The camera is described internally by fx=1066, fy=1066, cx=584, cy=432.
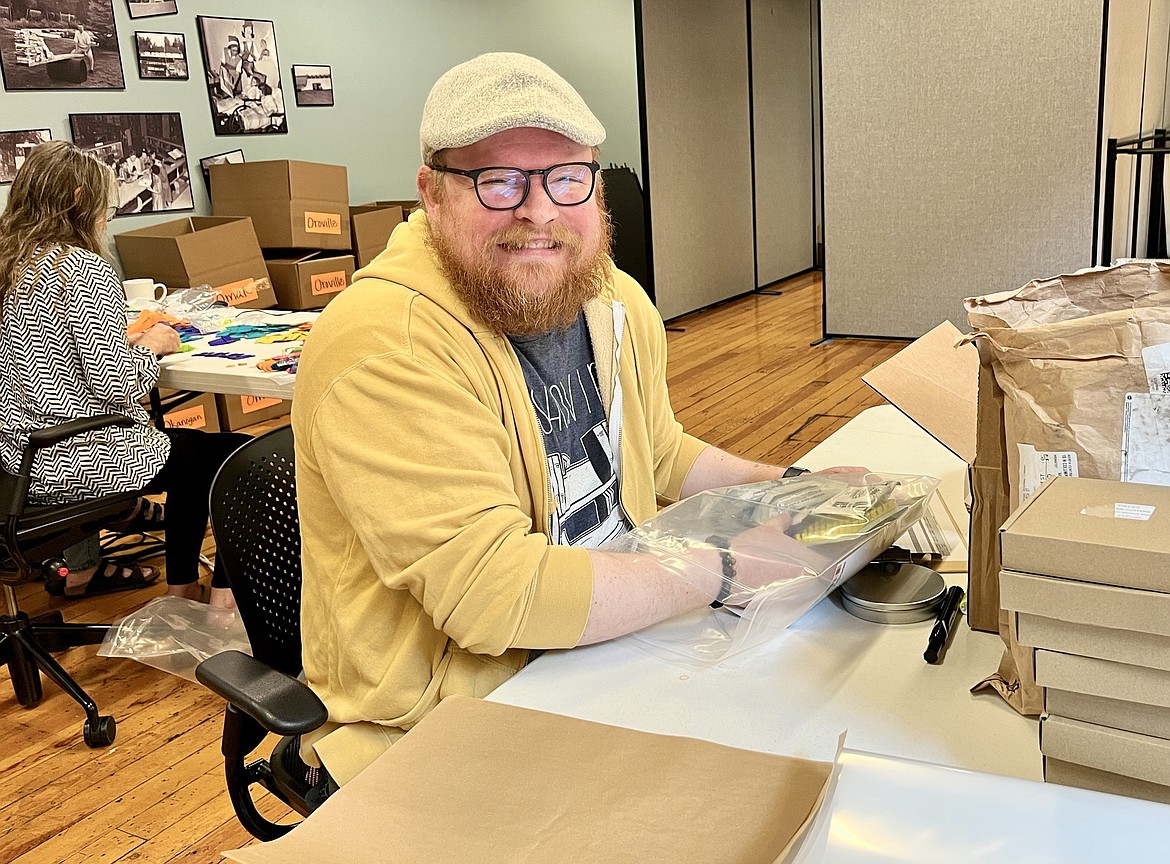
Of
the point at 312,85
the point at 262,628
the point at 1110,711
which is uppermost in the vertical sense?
the point at 312,85

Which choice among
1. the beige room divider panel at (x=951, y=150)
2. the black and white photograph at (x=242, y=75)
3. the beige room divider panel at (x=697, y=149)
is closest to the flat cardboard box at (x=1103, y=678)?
the beige room divider panel at (x=951, y=150)

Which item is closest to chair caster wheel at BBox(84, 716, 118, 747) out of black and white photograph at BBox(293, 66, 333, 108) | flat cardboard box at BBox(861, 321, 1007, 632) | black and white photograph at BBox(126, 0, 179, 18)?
flat cardboard box at BBox(861, 321, 1007, 632)

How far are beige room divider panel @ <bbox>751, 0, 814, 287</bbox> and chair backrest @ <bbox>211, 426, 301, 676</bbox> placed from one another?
6.80m

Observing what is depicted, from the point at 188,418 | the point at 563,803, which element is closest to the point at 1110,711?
the point at 563,803

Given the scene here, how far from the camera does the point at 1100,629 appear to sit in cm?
69

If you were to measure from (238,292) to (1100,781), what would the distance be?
4.09 m

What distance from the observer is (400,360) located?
1.16 m

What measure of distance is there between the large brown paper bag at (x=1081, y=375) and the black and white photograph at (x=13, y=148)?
4.56 meters

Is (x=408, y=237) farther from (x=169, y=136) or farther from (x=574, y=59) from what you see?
(x=574, y=59)

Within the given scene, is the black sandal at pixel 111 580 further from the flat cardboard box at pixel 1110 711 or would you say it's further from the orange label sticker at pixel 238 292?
the flat cardboard box at pixel 1110 711

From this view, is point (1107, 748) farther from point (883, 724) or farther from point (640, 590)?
point (640, 590)

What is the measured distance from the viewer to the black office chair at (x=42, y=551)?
2.54 meters

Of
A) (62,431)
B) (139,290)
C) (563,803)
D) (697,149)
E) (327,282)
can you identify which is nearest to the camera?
(563,803)

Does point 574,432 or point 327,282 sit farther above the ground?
point 574,432
